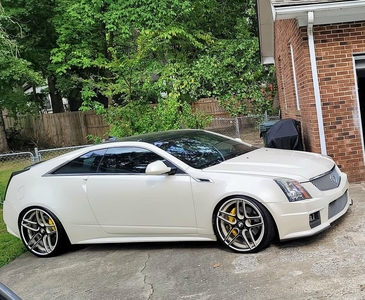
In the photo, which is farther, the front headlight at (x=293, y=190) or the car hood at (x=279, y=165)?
the car hood at (x=279, y=165)

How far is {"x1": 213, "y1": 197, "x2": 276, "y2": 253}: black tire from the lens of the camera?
4516mm

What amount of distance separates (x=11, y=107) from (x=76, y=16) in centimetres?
602

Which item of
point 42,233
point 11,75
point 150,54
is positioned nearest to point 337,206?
point 42,233

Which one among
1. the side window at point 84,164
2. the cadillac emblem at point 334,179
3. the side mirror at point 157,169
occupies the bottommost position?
the cadillac emblem at point 334,179

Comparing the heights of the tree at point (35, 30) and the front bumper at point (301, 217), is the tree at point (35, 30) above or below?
above

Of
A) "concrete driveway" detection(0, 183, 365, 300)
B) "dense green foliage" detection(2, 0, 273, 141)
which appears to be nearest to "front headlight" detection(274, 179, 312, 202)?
"concrete driveway" detection(0, 183, 365, 300)

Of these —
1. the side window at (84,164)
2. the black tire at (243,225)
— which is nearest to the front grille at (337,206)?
the black tire at (243,225)

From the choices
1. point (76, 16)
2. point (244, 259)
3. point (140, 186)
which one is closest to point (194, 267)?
point (244, 259)

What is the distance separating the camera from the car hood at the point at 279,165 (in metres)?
4.67

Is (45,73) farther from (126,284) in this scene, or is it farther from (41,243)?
(126,284)

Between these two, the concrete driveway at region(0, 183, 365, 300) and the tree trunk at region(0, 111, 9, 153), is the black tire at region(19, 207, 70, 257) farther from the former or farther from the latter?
the tree trunk at region(0, 111, 9, 153)

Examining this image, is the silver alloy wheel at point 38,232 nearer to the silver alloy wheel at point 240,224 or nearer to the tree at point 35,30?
the silver alloy wheel at point 240,224

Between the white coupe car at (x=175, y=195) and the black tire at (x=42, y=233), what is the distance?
14 millimetres

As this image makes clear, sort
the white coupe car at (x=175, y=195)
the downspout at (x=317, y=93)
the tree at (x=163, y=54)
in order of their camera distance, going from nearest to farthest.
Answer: the white coupe car at (x=175, y=195), the downspout at (x=317, y=93), the tree at (x=163, y=54)
